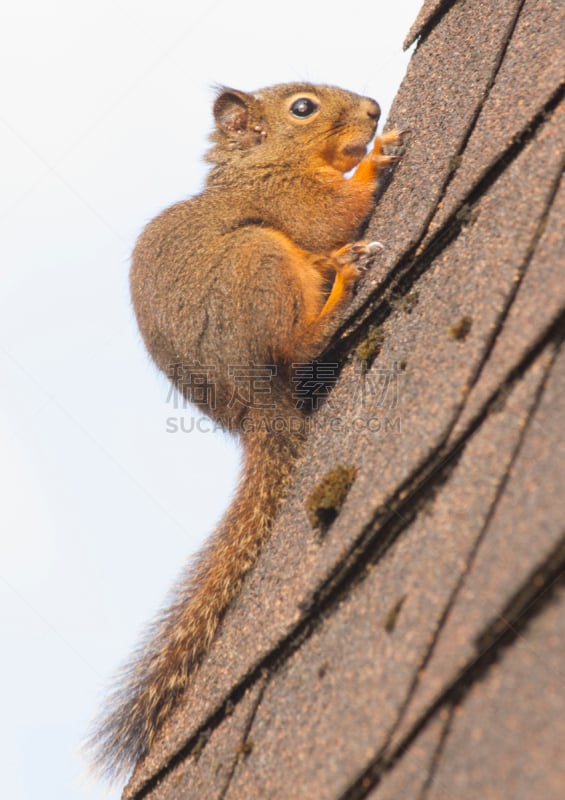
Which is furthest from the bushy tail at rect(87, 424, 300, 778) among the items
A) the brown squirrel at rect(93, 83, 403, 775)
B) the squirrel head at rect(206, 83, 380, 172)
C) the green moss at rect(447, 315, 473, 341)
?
the squirrel head at rect(206, 83, 380, 172)

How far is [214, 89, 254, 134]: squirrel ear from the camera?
5316 millimetres

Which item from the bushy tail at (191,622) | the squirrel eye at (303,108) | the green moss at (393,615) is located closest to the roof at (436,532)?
the green moss at (393,615)

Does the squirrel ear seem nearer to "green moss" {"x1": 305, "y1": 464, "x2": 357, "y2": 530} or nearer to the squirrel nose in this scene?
the squirrel nose

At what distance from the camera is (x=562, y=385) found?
177cm

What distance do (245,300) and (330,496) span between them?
1490 mm

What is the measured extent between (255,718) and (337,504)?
653mm

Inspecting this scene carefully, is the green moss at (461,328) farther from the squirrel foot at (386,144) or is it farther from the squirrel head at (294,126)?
the squirrel head at (294,126)

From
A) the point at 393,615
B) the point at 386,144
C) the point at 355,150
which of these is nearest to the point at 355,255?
the point at 386,144

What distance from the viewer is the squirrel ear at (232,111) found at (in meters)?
5.32

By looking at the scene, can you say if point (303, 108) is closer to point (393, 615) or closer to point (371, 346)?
point (371, 346)

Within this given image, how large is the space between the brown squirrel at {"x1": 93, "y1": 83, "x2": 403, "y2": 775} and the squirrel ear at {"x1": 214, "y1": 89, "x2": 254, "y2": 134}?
6.1 inches

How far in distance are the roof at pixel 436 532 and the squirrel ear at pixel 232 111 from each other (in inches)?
75.2

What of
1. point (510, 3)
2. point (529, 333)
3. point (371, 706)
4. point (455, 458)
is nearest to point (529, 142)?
point (529, 333)

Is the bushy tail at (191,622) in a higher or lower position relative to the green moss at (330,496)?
lower
